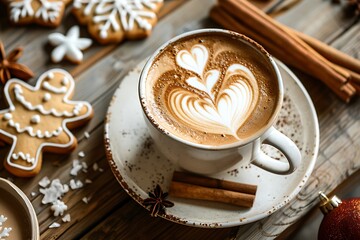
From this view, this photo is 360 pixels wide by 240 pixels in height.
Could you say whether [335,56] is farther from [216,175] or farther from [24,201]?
→ [24,201]

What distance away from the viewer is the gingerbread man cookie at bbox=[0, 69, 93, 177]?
1340mm

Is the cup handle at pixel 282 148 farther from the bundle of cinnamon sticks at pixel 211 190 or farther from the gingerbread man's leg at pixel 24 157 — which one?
the gingerbread man's leg at pixel 24 157

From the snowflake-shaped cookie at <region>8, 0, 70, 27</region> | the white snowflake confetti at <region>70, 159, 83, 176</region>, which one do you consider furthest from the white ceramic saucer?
the snowflake-shaped cookie at <region>8, 0, 70, 27</region>

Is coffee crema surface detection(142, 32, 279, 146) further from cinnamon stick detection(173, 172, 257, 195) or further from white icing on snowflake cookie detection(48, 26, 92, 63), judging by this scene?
white icing on snowflake cookie detection(48, 26, 92, 63)

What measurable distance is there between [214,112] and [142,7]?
0.54 m

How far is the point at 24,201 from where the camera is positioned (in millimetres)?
A: 1219

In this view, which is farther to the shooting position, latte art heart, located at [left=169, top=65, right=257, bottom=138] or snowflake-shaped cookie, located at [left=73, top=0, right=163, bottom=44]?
snowflake-shaped cookie, located at [left=73, top=0, right=163, bottom=44]

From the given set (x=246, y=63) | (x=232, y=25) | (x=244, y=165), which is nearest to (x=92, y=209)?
(x=244, y=165)

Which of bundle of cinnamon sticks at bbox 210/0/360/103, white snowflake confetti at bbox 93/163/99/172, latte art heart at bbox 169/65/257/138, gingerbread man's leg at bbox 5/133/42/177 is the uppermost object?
bundle of cinnamon sticks at bbox 210/0/360/103

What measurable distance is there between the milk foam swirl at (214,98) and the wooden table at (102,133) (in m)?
0.30

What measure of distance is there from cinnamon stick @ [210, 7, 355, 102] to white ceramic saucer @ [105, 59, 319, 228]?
0.09 m

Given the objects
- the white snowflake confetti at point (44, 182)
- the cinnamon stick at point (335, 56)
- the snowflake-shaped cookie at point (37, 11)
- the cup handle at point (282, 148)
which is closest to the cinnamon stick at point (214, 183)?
the cup handle at point (282, 148)

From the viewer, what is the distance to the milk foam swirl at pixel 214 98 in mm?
1151

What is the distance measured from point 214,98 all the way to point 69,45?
1.78 feet
